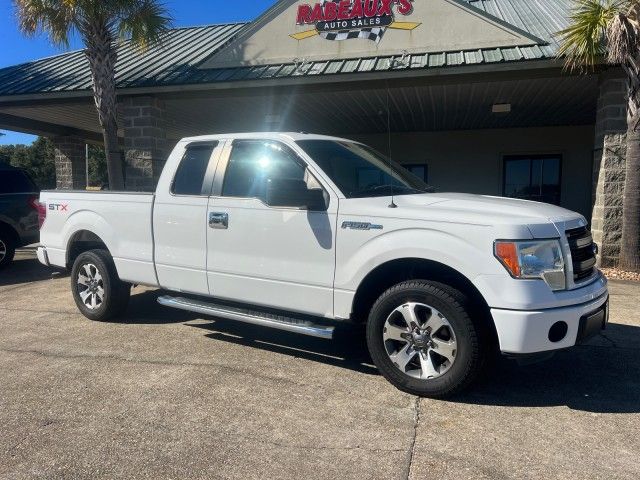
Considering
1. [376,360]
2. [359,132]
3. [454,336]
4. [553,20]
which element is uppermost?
[553,20]

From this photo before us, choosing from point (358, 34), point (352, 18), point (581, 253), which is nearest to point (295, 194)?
point (581, 253)

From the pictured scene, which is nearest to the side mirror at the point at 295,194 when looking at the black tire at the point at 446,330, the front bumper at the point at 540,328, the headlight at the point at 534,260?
the black tire at the point at 446,330

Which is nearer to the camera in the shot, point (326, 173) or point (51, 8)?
point (326, 173)

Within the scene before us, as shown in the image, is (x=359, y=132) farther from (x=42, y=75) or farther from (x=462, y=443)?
(x=462, y=443)

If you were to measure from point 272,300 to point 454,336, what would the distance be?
5.19 ft

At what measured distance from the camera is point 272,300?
14.4 ft

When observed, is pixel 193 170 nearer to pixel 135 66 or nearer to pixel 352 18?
pixel 352 18

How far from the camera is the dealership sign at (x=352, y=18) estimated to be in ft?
31.5

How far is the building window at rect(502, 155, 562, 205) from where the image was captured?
1468 cm

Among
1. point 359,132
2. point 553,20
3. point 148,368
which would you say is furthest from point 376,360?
point 359,132

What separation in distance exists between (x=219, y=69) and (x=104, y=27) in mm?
2289

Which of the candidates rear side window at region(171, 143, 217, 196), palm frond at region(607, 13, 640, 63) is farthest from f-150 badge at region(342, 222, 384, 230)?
palm frond at region(607, 13, 640, 63)

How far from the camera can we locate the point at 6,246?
30.5ft

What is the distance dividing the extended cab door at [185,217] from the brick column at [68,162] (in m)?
13.3
